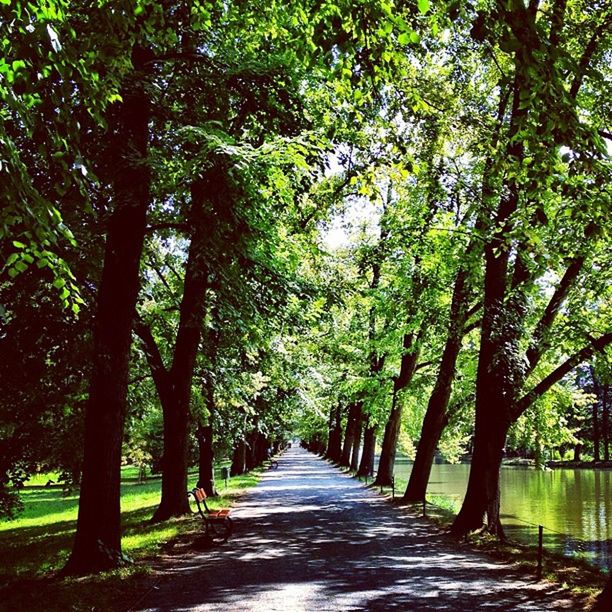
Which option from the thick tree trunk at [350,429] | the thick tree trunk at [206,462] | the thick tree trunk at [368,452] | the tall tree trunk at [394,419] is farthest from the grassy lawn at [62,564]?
the thick tree trunk at [350,429]

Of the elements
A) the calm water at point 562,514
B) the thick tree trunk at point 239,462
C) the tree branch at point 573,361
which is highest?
the tree branch at point 573,361

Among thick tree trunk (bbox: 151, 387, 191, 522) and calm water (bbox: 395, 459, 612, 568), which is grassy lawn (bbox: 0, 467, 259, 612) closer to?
thick tree trunk (bbox: 151, 387, 191, 522)

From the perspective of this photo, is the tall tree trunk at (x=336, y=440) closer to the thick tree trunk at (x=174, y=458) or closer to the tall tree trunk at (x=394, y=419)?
the tall tree trunk at (x=394, y=419)

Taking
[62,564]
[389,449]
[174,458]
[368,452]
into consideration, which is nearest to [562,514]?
[389,449]

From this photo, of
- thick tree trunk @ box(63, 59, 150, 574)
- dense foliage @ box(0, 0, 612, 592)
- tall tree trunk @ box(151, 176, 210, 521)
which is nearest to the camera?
dense foliage @ box(0, 0, 612, 592)

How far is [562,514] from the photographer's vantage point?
24281 mm

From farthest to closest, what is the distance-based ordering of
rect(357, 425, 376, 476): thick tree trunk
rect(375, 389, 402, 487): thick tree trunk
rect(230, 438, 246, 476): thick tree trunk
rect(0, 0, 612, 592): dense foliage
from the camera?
rect(230, 438, 246, 476): thick tree trunk → rect(357, 425, 376, 476): thick tree trunk → rect(375, 389, 402, 487): thick tree trunk → rect(0, 0, 612, 592): dense foliage

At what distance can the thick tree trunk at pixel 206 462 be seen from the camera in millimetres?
22844

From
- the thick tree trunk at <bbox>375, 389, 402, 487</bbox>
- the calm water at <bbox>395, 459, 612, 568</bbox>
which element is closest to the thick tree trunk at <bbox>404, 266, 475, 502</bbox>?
the calm water at <bbox>395, 459, 612, 568</bbox>

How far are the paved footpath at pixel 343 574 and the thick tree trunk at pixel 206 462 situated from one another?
23.3ft

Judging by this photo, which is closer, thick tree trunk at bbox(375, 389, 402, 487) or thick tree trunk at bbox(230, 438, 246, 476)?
thick tree trunk at bbox(375, 389, 402, 487)

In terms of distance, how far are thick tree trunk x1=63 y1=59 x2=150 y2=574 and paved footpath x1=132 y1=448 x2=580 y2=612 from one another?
119 cm

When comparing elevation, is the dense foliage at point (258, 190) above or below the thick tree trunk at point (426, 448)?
above

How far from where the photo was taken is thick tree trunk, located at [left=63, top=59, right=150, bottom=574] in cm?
954
